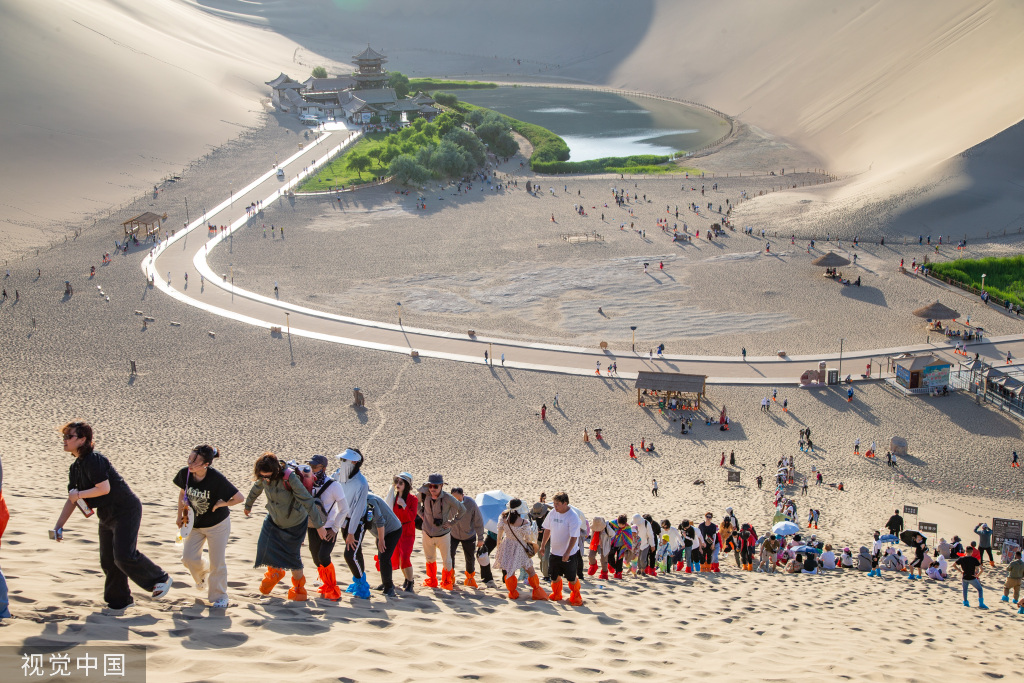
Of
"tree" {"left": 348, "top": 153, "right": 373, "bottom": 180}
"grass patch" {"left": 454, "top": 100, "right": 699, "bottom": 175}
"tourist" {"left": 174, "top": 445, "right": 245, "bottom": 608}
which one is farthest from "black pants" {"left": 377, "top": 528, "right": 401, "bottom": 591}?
"grass patch" {"left": 454, "top": 100, "right": 699, "bottom": 175}

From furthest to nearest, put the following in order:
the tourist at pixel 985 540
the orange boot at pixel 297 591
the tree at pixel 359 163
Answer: the tree at pixel 359 163
the tourist at pixel 985 540
the orange boot at pixel 297 591

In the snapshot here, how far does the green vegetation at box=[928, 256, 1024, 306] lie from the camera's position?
32.0 m

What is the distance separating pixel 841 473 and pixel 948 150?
29708 millimetres

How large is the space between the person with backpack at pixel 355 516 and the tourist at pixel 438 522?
2.71 ft

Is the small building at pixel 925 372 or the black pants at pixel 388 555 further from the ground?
the small building at pixel 925 372

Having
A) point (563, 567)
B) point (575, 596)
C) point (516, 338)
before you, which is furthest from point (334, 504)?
point (516, 338)

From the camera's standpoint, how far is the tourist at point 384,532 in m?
7.82

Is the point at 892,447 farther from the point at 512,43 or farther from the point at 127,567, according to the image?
the point at 512,43

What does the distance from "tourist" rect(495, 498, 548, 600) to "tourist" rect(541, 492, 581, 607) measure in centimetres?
20

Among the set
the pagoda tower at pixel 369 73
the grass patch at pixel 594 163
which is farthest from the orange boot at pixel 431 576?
the pagoda tower at pixel 369 73

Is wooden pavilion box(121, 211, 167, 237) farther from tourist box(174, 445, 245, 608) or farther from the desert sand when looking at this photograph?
tourist box(174, 445, 245, 608)

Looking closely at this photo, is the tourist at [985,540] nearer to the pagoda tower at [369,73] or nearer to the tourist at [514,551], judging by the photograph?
the tourist at [514,551]

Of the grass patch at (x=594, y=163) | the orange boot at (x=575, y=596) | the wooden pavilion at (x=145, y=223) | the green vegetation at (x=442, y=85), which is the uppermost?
the green vegetation at (x=442, y=85)

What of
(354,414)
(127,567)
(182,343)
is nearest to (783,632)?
(127,567)
